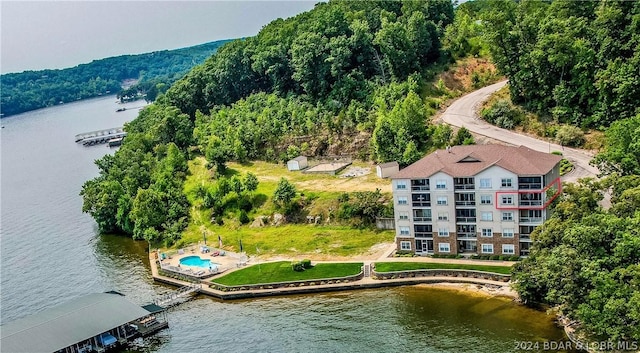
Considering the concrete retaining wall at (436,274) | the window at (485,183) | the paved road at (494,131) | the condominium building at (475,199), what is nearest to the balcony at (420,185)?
the condominium building at (475,199)

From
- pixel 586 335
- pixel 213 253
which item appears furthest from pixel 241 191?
pixel 586 335

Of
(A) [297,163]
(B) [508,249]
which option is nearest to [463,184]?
(B) [508,249]

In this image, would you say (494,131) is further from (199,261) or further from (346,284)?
(199,261)

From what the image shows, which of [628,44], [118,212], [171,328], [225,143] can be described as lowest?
[171,328]

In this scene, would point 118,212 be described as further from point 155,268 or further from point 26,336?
point 26,336

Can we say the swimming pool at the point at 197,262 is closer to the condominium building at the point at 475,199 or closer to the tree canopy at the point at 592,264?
the condominium building at the point at 475,199
